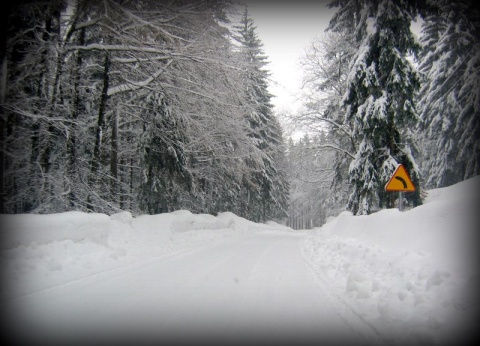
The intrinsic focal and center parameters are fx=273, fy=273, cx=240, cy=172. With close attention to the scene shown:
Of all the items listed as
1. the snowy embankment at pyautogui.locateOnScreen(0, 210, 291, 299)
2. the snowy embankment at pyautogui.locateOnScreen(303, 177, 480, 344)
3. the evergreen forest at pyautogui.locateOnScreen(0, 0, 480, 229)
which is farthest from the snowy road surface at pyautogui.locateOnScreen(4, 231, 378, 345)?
the evergreen forest at pyautogui.locateOnScreen(0, 0, 480, 229)

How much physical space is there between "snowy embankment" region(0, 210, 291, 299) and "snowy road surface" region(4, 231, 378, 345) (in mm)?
517

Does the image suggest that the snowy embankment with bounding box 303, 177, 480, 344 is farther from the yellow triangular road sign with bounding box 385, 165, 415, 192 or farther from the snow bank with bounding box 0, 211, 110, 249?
the snow bank with bounding box 0, 211, 110, 249

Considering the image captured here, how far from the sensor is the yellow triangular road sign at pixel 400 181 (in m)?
7.38

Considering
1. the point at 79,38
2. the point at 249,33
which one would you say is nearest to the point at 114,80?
the point at 79,38

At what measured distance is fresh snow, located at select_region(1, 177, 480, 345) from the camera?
2.91 meters

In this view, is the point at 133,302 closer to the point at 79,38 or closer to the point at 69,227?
the point at 69,227

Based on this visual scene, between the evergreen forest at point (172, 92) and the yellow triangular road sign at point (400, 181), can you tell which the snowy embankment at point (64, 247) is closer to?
the evergreen forest at point (172, 92)

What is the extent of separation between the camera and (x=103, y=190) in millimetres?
11570

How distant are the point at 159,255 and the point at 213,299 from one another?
177 inches

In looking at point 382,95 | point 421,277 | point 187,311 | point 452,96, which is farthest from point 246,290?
point 452,96

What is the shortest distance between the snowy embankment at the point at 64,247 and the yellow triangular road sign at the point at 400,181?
22.5 feet

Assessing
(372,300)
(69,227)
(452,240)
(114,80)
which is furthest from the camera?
(114,80)

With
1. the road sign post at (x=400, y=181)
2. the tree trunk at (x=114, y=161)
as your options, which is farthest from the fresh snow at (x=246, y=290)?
the tree trunk at (x=114, y=161)

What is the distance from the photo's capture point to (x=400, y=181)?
746cm
